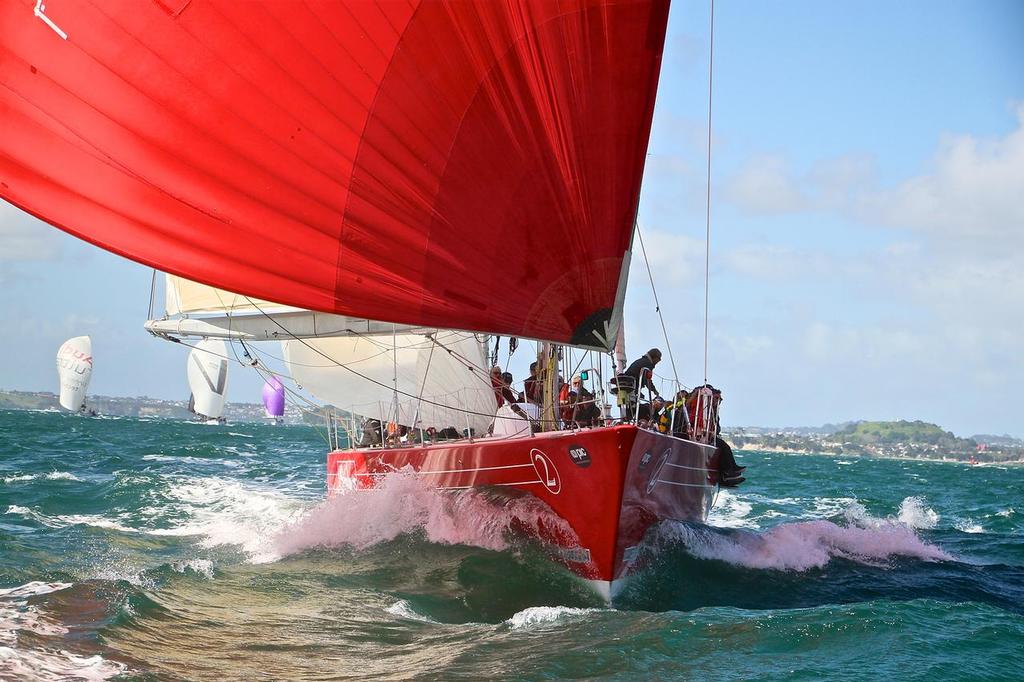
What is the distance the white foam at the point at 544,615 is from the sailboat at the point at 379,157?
43 centimetres

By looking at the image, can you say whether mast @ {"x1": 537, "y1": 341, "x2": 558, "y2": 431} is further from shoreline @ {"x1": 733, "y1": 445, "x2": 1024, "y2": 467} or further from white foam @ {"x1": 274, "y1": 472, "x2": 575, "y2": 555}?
shoreline @ {"x1": 733, "y1": 445, "x2": 1024, "y2": 467}

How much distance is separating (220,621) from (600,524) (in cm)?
329

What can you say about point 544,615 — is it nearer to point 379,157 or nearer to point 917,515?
point 379,157

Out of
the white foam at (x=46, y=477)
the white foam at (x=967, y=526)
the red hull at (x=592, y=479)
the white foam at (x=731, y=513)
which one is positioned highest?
the red hull at (x=592, y=479)

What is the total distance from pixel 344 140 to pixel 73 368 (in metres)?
67.6

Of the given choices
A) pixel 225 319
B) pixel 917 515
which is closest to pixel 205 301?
pixel 225 319

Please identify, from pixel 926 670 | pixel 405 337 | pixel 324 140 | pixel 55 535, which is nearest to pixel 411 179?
pixel 324 140

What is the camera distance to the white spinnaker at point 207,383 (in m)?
72.3

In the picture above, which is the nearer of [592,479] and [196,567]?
[592,479]

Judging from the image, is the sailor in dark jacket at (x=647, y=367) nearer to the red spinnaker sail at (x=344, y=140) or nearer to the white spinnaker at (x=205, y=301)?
the red spinnaker sail at (x=344, y=140)

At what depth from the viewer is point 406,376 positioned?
15078 millimetres

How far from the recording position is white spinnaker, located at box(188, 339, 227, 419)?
7231cm

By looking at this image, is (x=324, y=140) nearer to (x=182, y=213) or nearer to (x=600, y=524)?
(x=182, y=213)

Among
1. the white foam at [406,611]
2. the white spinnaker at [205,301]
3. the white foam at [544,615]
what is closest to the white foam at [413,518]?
the white foam at [544,615]
